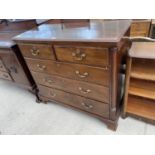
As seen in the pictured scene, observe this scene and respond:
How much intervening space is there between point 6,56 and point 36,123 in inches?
30.8

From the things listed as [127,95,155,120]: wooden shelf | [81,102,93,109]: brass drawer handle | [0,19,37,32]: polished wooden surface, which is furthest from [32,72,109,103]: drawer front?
[0,19,37,32]: polished wooden surface

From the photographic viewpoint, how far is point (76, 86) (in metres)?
1.25

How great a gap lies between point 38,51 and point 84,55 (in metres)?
0.43

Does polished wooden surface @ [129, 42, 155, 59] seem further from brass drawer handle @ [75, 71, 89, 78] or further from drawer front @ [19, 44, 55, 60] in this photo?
drawer front @ [19, 44, 55, 60]

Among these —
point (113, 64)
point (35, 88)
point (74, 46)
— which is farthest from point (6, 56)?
point (113, 64)

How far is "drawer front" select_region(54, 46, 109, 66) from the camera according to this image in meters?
0.92

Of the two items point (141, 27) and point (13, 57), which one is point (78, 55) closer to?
point (13, 57)

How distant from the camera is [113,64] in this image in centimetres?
94

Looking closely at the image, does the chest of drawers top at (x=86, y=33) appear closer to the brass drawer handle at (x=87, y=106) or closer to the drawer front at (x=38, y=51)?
the drawer front at (x=38, y=51)

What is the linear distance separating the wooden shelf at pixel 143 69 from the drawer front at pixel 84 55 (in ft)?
1.08

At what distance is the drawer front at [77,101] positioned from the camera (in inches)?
49.4
